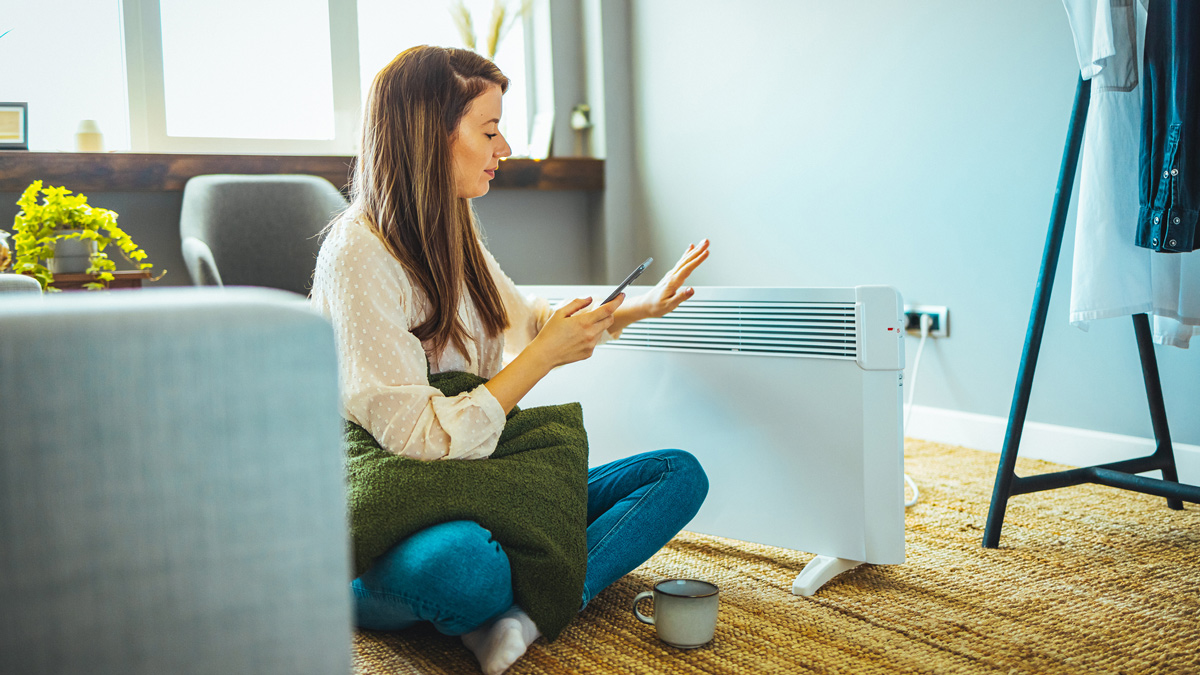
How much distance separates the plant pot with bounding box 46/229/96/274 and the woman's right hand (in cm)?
166

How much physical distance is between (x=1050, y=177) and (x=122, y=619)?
2135 mm

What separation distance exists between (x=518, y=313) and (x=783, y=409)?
444 mm

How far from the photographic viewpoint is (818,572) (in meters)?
1.35

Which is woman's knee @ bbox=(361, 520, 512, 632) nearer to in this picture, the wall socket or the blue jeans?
the blue jeans

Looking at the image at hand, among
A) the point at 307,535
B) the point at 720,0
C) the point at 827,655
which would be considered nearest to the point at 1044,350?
the point at 827,655

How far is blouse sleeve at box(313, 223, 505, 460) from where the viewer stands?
3.48 ft

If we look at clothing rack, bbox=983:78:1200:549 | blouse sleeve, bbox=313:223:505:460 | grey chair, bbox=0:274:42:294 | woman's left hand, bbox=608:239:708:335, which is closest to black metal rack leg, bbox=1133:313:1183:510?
clothing rack, bbox=983:78:1200:549

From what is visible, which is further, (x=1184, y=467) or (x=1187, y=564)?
(x=1184, y=467)

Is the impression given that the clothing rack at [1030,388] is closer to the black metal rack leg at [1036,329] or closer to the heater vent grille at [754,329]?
the black metal rack leg at [1036,329]

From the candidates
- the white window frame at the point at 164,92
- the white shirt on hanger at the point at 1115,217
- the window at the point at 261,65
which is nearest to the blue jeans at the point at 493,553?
the white shirt on hanger at the point at 1115,217

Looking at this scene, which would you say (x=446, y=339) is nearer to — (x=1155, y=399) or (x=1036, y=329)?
(x=1036, y=329)

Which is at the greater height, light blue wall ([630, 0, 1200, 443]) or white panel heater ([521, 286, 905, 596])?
light blue wall ([630, 0, 1200, 443])

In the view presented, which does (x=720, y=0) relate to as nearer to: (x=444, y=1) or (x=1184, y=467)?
(x=444, y=1)

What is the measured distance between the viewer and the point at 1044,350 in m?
2.16
